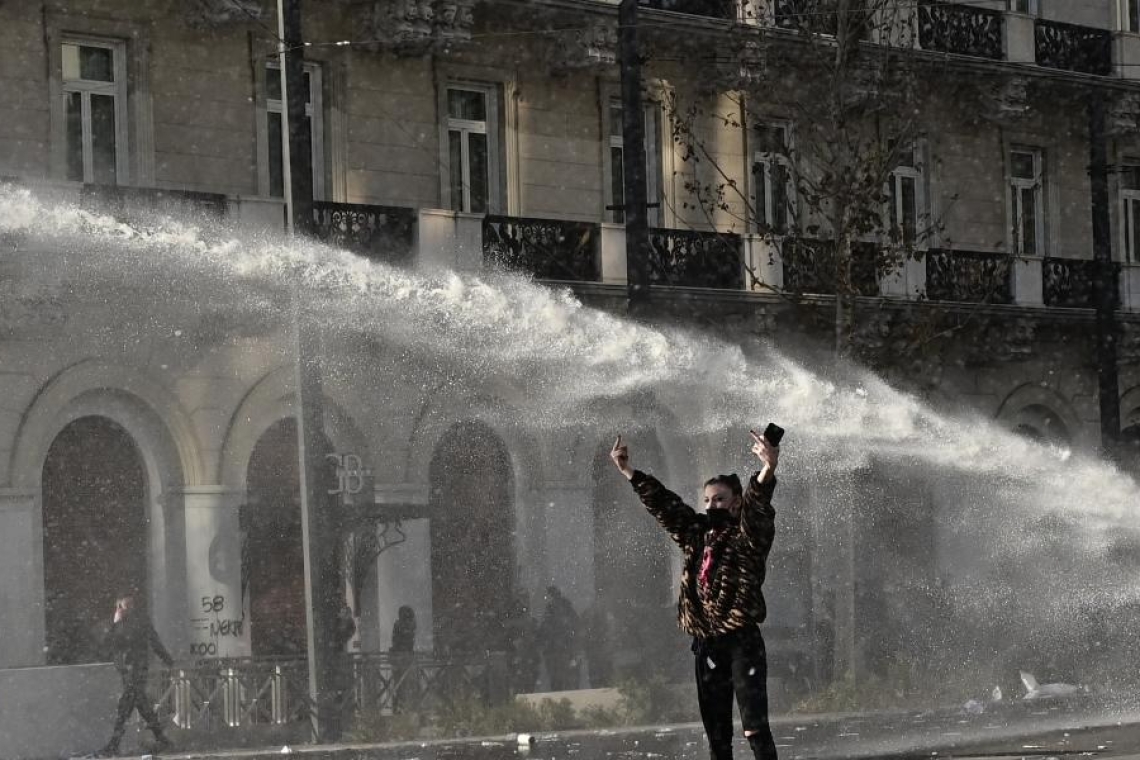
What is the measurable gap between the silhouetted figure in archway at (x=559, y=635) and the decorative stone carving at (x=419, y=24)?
6.28 m

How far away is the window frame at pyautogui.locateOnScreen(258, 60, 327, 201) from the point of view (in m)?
25.8

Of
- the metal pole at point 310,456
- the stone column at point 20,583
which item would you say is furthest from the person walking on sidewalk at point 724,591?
the stone column at point 20,583

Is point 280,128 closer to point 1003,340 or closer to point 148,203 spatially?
point 148,203

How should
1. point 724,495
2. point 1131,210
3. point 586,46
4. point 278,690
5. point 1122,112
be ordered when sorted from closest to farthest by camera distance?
point 724,495 < point 278,690 < point 586,46 < point 1122,112 < point 1131,210

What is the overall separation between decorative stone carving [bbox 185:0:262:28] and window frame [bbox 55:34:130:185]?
789mm

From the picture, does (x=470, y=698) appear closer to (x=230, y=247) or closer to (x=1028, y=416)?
(x=230, y=247)

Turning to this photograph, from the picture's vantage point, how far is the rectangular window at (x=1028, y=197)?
34.6 metres

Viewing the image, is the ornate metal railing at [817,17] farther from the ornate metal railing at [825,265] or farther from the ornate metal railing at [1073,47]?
the ornate metal railing at [1073,47]

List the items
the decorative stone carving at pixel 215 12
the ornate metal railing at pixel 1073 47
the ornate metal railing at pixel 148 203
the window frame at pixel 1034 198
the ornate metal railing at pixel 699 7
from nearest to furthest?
the ornate metal railing at pixel 148 203 < the decorative stone carving at pixel 215 12 < the ornate metal railing at pixel 699 7 < the ornate metal railing at pixel 1073 47 < the window frame at pixel 1034 198

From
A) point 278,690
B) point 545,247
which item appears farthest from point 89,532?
point 545,247

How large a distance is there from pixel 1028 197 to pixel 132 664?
63.7 ft

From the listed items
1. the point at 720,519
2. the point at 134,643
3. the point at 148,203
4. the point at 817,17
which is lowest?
the point at 134,643

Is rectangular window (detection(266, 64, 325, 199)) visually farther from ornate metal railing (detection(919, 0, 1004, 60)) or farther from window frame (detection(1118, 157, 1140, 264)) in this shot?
→ window frame (detection(1118, 157, 1140, 264))

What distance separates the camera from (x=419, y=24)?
87.8 feet
